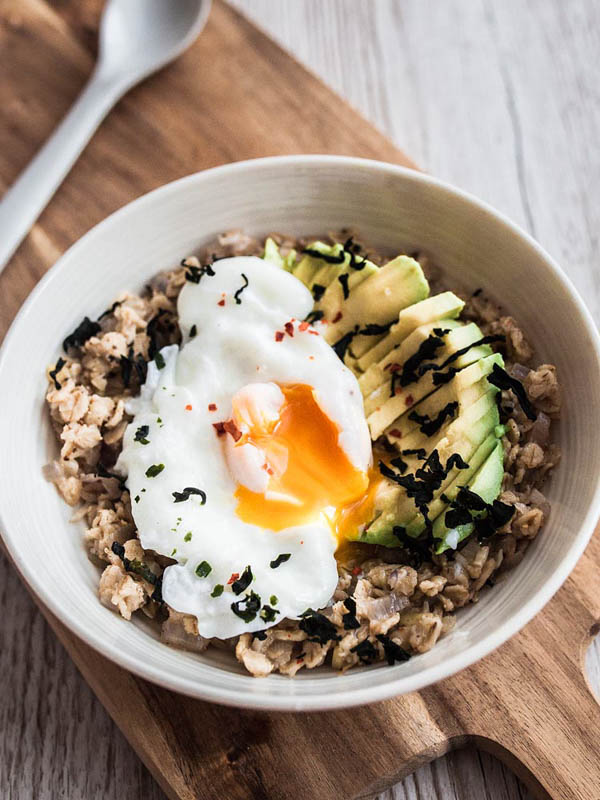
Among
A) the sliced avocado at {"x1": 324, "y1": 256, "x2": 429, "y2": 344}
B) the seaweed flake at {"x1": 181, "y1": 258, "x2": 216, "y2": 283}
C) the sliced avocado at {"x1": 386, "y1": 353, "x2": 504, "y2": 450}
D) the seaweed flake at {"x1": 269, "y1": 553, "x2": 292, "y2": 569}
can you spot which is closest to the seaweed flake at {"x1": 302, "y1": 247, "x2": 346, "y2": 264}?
the sliced avocado at {"x1": 324, "y1": 256, "x2": 429, "y2": 344}

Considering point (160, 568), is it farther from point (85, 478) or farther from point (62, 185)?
point (62, 185)

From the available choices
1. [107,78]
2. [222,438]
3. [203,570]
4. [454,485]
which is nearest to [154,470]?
[222,438]

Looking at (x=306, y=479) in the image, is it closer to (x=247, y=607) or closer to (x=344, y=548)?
(x=344, y=548)

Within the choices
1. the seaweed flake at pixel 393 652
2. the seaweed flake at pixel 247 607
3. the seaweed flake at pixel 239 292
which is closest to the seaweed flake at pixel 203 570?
the seaweed flake at pixel 247 607

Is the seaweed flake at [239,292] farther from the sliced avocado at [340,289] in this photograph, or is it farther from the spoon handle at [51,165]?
the spoon handle at [51,165]

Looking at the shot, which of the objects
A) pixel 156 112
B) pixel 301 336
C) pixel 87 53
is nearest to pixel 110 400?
pixel 301 336

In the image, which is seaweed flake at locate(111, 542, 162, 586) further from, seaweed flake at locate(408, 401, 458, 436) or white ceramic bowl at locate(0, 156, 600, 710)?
seaweed flake at locate(408, 401, 458, 436)
